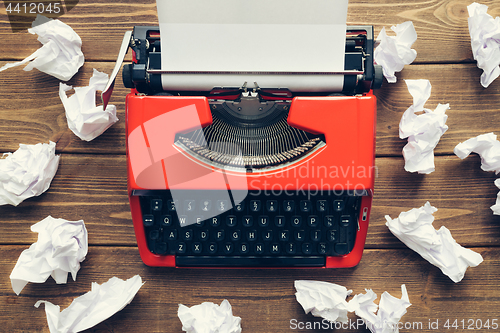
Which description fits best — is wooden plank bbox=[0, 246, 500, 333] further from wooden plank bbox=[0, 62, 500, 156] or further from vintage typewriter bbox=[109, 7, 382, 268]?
wooden plank bbox=[0, 62, 500, 156]

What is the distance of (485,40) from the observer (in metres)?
1.14

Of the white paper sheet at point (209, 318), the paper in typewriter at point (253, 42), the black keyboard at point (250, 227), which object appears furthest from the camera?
the white paper sheet at point (209, 318)

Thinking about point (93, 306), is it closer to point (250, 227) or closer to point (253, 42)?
point (250, 227)

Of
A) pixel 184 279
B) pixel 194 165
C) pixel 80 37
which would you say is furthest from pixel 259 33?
pixel 184 279

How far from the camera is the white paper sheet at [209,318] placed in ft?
3.57

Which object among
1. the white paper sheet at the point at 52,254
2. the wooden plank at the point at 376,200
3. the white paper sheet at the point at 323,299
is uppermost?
the wooden plank at the point at 376,200

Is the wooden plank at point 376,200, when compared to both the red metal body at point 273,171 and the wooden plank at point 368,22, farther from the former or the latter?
the wooden plank at point 368,22

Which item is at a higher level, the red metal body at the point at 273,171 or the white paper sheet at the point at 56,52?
the white paper sheet at the point at 56,52

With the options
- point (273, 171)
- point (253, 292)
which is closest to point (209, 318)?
point (253, 292)

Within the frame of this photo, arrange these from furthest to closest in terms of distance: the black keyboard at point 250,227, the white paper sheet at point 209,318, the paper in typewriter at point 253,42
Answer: the white paper sheet at point 209,318
the black keyboard at point 250,227
the paper in typewriter at point 253,42

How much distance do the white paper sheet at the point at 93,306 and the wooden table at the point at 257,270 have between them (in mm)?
35

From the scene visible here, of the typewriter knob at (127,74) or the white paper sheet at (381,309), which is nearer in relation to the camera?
the typewriter knob at (127,74)

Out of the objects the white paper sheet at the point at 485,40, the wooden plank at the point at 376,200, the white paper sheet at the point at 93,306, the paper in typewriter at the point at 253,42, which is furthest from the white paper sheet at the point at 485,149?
the white paper sheet at the point at 93,306

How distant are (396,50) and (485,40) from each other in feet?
1.06
